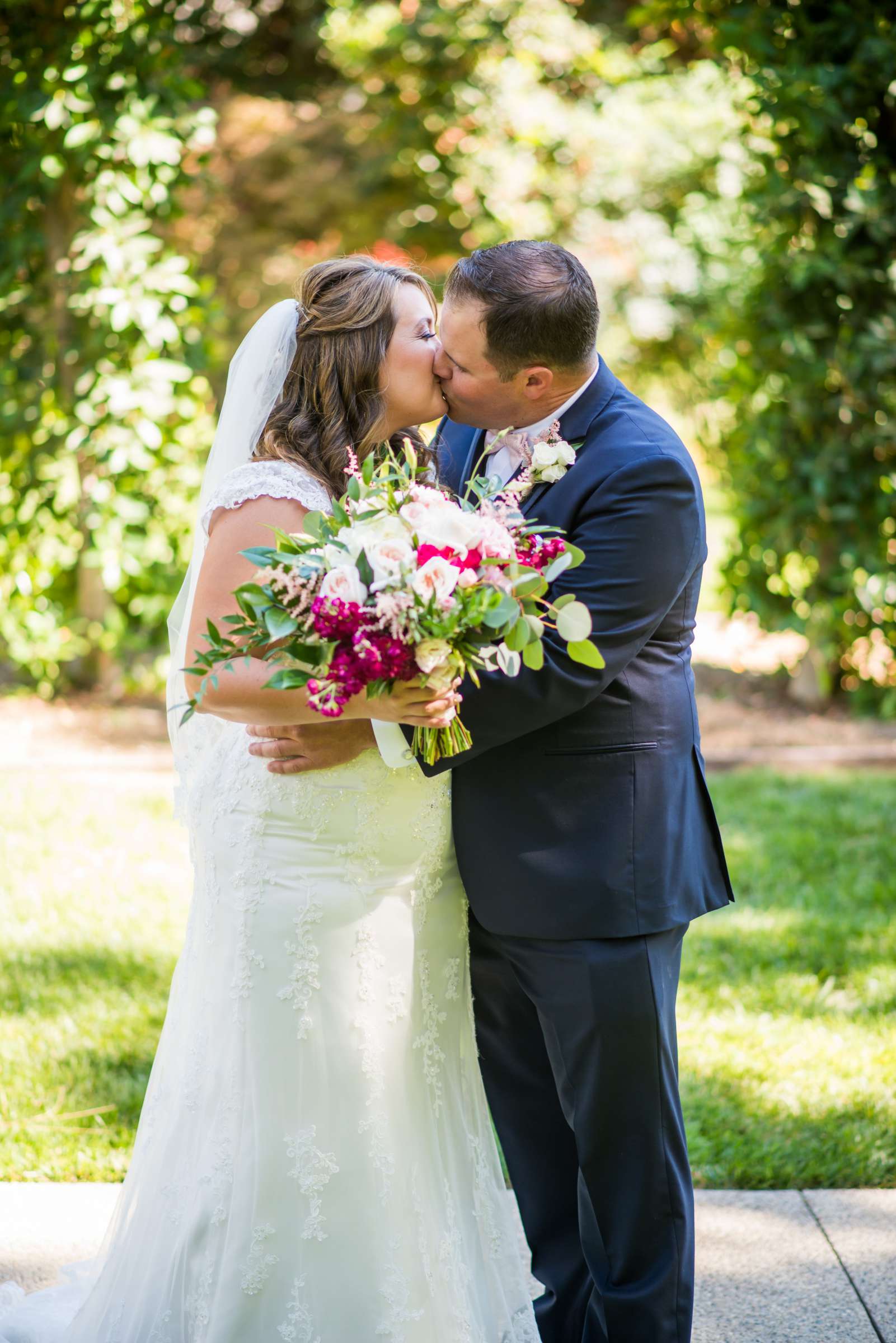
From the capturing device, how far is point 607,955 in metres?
2.39

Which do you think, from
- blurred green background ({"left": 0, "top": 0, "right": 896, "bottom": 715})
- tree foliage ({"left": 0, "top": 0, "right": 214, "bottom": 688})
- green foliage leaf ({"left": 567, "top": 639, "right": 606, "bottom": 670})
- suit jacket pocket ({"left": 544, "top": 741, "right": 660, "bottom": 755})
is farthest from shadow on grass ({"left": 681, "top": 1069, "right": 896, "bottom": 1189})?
tree foliage ({"left": 0, "top": 0, "right": 214, "bottom": 688})

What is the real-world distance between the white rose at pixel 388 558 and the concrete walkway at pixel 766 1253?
6.29 feet

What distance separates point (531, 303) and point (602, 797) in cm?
96

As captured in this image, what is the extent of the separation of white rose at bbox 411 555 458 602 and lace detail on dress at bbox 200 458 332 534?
0.56 metres

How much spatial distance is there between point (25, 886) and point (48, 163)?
3.71 metres

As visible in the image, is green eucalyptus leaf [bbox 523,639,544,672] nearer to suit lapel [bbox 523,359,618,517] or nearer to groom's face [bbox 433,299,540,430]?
suit lapel [bbox 523,359,618,517]

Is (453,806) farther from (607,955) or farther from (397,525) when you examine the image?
(397,525)

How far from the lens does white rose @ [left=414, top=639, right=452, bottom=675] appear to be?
6.12 feet

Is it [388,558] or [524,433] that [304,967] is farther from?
[524,433]

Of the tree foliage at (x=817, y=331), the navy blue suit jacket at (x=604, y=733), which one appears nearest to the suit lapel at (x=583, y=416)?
the navy blue suit jacket at (x=604, y=733)

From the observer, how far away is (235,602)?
2.34 m

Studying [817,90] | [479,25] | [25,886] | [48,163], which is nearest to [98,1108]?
[25,886]

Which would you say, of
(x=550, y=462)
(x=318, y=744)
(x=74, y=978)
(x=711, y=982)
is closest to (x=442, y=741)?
(x=318, y=744)

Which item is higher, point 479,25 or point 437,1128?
point 479,25
